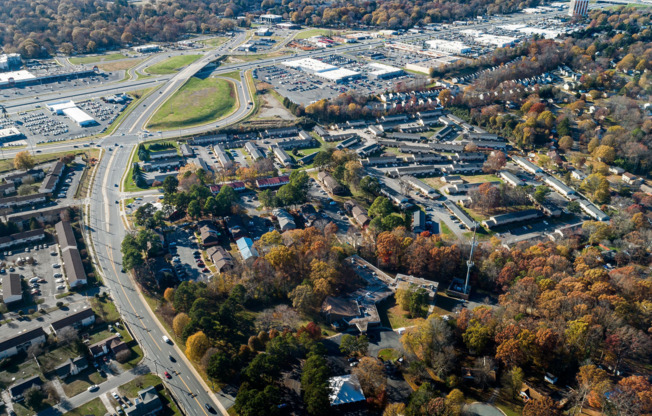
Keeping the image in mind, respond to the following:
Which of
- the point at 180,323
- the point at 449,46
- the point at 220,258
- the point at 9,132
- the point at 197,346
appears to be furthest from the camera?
the point at 449,46

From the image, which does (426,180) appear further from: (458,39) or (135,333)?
(458,39)

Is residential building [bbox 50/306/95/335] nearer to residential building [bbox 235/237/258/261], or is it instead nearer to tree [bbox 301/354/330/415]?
residential building [bbox 235/237/258/261]

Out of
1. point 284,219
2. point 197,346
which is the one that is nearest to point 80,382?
point 197,346

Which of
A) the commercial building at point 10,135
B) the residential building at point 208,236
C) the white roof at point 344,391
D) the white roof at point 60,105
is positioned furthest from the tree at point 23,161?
the white roof at point 344,391

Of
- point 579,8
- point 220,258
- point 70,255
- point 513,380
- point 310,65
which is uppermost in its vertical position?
point 579,8

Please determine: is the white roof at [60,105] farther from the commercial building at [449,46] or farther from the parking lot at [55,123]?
the commercial building at [449,46]

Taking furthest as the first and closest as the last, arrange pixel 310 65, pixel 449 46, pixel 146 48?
pixel 449 46 → pixel 146 48 → pixel 310 65

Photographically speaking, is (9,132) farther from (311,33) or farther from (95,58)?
(311,33)
